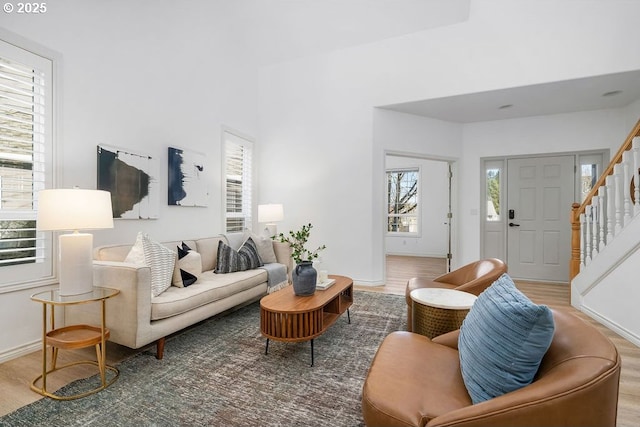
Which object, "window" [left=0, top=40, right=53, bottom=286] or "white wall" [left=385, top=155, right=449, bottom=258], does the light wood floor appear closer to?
"window" [left=0, top=40, right=53, bottom=286]

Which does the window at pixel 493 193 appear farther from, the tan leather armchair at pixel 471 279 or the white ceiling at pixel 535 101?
the tan leather armchair at pixel 471 279

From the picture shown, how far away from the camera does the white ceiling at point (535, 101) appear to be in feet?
12.6

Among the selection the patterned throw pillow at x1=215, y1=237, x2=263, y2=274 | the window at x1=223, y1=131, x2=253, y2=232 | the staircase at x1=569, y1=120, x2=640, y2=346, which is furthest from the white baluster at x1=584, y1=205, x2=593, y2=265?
the window at x1=223, y1=131, x2=253, y2=232

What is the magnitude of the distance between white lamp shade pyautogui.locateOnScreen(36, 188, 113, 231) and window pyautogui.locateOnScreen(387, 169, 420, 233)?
7131 millimetres

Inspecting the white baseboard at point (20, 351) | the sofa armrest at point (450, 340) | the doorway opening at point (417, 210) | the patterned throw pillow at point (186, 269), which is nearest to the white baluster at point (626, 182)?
the sofa armrest at point (450, 340)

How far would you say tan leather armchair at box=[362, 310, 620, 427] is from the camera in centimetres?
86

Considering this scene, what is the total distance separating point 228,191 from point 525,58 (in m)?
4.36

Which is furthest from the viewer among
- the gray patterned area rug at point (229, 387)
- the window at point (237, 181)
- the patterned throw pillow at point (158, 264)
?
the window at point (237, 181)

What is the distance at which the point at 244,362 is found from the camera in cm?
228

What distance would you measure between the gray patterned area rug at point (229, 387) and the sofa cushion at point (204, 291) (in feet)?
1.12

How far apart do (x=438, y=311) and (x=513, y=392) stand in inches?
47.5

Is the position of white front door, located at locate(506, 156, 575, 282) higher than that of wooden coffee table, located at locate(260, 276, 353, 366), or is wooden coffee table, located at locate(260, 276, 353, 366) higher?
white front door, located at locate(506, 156, 575, 282)

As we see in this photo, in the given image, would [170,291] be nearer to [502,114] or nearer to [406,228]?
[502,114]

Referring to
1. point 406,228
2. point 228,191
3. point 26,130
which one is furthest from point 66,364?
point 406,228
